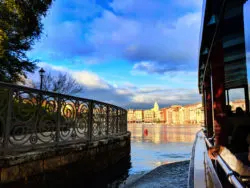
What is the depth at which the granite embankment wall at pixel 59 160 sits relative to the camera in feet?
12.8

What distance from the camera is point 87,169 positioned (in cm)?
666

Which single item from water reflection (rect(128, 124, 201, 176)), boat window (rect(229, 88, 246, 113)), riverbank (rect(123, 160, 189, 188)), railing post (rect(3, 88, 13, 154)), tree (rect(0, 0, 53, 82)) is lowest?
water reflection (rect(128, 124, 201, 176))

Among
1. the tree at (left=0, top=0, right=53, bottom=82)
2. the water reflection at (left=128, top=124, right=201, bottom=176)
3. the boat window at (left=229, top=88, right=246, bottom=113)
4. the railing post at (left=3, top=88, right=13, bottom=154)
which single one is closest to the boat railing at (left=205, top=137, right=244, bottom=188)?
the railing post at (left=3, top=88, right=13, bottom=154)

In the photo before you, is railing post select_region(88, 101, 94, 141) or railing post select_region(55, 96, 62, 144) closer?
railing post select_region(55, 96, 62, 144)

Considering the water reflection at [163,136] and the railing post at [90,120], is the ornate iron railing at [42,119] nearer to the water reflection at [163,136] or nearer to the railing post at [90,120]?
the railing post at [90,120]

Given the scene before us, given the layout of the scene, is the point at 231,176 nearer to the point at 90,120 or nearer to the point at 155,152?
the point at 90,120

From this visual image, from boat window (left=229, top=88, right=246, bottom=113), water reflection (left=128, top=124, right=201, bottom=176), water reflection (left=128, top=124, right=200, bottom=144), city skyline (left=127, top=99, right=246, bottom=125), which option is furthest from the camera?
city skyline (left=127, top=99, right=246, bottom=125)

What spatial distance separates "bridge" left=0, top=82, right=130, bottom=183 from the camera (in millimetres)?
4133

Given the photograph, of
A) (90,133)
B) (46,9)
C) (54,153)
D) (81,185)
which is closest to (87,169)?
(81,185)

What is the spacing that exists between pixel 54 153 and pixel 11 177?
119 centimetres

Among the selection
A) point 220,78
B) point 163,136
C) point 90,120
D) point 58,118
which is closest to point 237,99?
point 220,78

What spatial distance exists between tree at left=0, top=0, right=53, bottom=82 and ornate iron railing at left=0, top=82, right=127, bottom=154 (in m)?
6.62

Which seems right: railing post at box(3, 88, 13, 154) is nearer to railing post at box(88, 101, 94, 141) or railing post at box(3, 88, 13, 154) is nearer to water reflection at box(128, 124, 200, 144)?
railing post at box(88, 101, 94, 141)

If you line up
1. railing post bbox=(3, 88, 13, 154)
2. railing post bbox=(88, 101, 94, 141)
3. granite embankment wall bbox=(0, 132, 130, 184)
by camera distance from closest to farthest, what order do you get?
granite embankment wall bbox=(0, 132, 130, 184) < railing post bbox=(3, 88, 13, 154) < railing post bbox=(88, 101, 94, 141)
